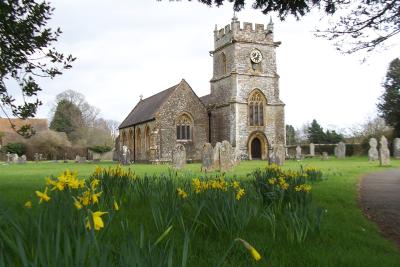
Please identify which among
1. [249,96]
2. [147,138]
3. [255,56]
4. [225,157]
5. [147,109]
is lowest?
[225,157]

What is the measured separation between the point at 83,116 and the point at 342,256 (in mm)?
64349

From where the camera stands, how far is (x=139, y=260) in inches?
75.3

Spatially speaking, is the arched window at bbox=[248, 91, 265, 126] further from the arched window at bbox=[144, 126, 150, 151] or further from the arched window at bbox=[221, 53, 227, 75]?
the arched window at bbox=[144, 126, 150, 151]

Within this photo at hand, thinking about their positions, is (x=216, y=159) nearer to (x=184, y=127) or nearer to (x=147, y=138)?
(x=184, y=127)

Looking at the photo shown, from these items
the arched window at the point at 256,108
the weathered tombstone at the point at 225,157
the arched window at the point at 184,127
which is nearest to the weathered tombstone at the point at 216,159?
the weathered tombstone at the point at 225,157

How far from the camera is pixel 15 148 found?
50.3m

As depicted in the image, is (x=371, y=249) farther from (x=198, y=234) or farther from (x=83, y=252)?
(x=83, y=252)

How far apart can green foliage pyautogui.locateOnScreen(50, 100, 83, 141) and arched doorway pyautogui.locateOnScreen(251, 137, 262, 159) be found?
33154 millimetres

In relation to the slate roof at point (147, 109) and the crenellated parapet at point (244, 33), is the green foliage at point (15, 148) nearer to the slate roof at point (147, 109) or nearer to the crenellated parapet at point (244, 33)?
the slate roof at point (147, 109)

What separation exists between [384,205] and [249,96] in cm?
3027

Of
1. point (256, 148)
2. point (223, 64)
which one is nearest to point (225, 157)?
point (256, 148)

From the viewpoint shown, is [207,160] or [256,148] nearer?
[207,160]

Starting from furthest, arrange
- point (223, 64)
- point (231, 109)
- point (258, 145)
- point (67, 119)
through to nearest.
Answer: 1. point (67, 119)
2. point (223, 64)
3. point (258, 145)
4. point (231, 109)

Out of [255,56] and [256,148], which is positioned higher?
[255,56]
